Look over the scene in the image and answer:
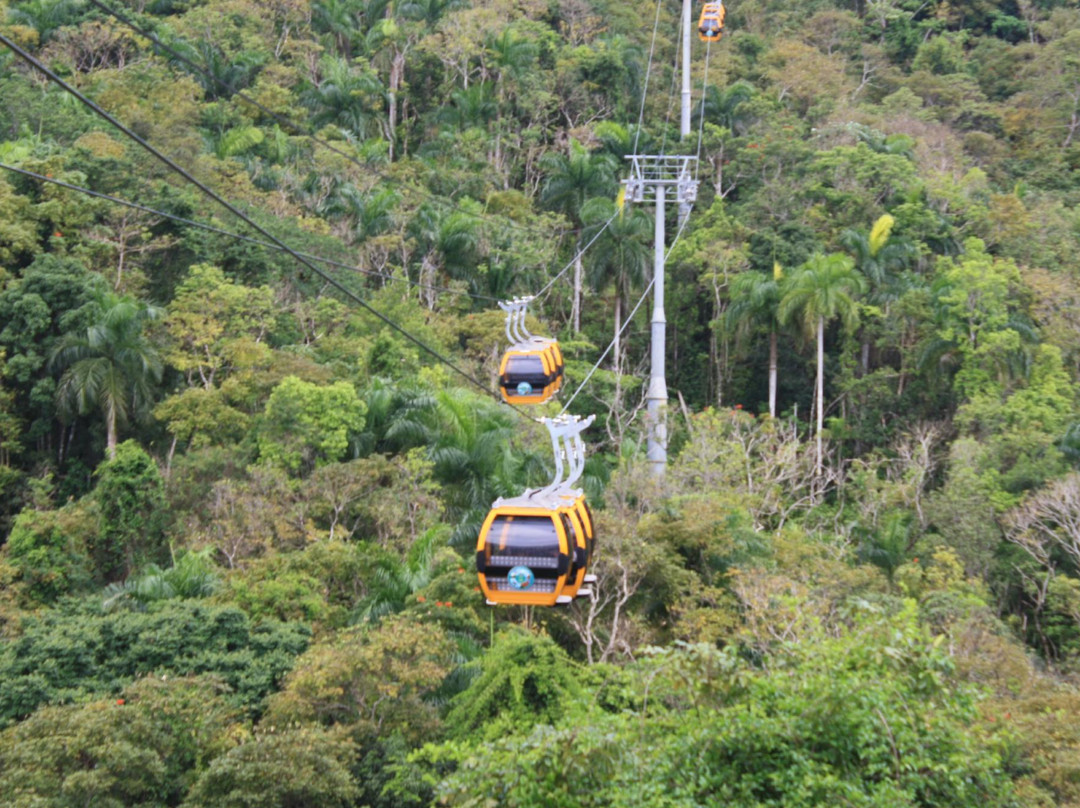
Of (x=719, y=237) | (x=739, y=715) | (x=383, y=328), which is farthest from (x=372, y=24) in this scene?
(x=739, y=715)

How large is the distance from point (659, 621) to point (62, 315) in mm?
13102

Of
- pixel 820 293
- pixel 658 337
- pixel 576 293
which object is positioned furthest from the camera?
pixel 576 293

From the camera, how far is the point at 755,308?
97.9ft

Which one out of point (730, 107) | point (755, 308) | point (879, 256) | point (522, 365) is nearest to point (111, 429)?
point (522, 365)

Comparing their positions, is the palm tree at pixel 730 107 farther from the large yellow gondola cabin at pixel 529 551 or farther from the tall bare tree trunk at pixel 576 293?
the large yellow gondola cabin at pixel 529 551

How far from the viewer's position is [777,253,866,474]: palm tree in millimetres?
28562

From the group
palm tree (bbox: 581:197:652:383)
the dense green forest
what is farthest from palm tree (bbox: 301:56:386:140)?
palm tree (bbox: 581:197:652:383)

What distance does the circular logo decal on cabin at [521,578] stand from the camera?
34.3 ft

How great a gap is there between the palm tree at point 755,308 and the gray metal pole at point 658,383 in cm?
715

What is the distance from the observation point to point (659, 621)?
17.7 meters

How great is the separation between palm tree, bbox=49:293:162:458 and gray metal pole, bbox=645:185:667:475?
9339mm

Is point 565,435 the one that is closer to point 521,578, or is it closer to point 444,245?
point 521,578

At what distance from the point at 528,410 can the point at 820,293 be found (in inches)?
358

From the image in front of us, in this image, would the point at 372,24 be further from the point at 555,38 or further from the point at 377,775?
the point at 377,775
